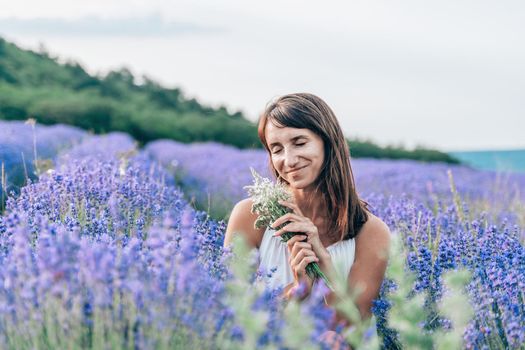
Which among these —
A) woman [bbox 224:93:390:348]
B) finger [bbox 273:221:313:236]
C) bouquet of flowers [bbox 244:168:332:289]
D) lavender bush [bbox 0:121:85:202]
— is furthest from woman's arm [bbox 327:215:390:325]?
lavender bush [bbox 0:121:85:202]

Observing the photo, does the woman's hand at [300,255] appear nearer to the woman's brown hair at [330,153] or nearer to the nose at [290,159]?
the nose at [290,159]

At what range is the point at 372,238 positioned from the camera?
2893mm

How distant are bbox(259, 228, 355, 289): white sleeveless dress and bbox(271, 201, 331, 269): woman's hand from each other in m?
0.34

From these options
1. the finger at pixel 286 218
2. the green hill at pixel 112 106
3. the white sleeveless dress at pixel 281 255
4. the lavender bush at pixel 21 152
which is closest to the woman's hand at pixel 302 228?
the finger at pixel 286 218

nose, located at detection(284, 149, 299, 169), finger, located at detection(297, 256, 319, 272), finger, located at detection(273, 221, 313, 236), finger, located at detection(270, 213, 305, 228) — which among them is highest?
nose, located at detection(284, 149, 299, 169)

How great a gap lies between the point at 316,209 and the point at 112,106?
36.9 ft

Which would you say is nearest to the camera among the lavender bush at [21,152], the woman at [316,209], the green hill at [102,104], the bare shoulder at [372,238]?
the woman at [316,209]

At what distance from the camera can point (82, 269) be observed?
1759 mm

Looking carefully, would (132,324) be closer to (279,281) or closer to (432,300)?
(279,281)

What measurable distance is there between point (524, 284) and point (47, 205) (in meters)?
2.10

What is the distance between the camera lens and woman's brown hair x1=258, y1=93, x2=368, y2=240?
8.91ft

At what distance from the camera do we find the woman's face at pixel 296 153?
2.70 m

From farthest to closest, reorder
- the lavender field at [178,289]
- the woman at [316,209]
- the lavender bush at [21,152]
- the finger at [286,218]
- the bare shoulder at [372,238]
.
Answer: the lavender bush at [21,152] < the bare shoulder at [372,238] < the woman at [316,209] < the finger at [286,218] < the lavender field at [178,289]

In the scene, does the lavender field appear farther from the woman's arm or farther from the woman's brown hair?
the woman's brown hair
